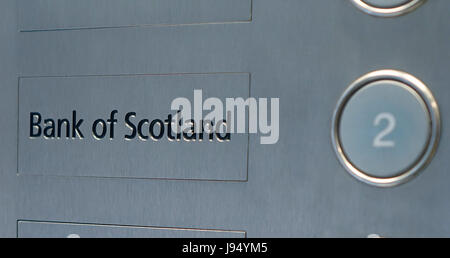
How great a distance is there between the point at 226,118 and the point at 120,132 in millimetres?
124

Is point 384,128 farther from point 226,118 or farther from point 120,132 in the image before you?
point 120,132

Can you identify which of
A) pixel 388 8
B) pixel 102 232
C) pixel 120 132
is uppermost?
pixel 388 8

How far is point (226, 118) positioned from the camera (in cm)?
57

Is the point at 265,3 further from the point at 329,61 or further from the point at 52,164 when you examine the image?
the point at 52,164

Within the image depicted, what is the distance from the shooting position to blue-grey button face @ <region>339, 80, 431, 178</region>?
1.69 ft

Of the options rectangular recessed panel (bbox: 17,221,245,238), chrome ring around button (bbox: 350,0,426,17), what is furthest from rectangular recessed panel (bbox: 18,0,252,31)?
rectangular recessed panel (bbox: 17,221,245,238)

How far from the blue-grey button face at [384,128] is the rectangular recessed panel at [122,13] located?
149 mm

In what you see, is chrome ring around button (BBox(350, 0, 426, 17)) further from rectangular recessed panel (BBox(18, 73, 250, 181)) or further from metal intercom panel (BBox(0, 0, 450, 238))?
rectangular recessed panel (BBox(18, 73, 250, 181))

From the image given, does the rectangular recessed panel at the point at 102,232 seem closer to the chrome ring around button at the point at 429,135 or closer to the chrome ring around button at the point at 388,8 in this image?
the chrome ring around button at the point at 429,135

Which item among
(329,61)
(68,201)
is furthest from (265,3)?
(68,201)

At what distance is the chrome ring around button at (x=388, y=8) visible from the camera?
1.70 feet

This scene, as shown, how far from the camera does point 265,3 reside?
569 millimetres

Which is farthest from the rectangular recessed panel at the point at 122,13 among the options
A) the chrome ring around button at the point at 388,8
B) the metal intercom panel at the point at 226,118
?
the chrome ring around button at the point at 388,8

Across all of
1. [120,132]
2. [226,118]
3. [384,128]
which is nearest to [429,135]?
[384,128]
